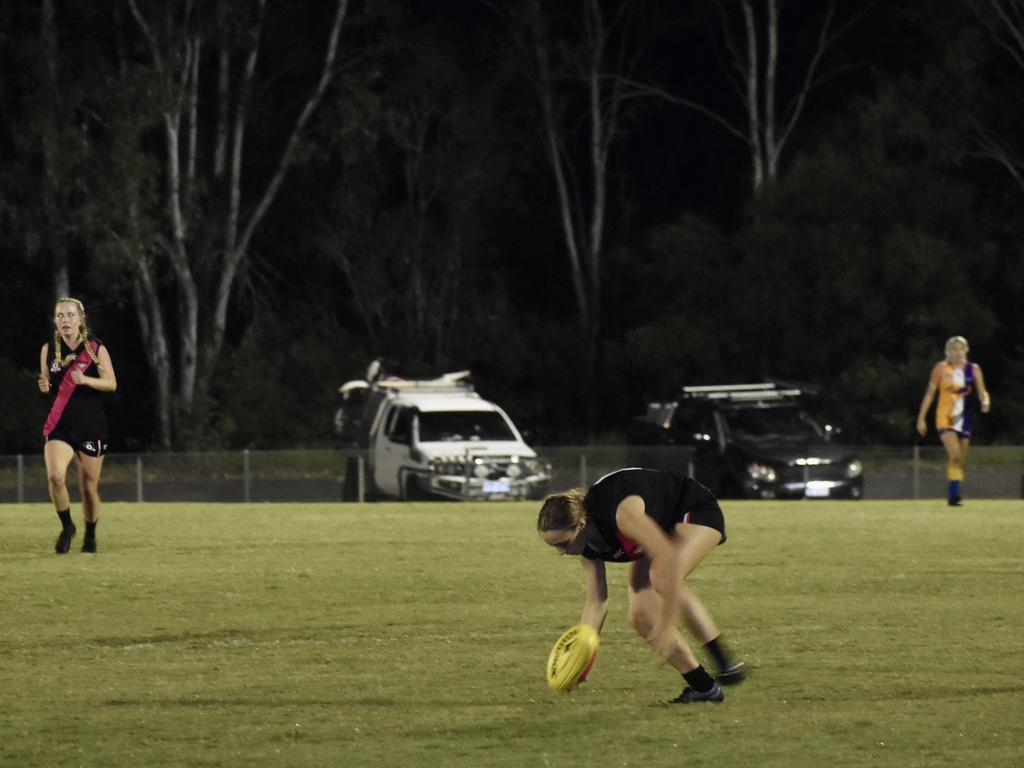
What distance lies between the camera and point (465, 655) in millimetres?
11805

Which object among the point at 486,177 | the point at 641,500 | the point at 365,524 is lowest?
the point at 365,524

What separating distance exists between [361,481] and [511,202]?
81.2ft

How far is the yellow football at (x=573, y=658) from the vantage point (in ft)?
31.6

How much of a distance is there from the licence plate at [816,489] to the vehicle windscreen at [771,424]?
0.92 meters

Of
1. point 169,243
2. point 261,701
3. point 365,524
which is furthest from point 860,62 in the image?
point 261,701

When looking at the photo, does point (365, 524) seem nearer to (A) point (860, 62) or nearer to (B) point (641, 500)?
(B) point (641, 500)

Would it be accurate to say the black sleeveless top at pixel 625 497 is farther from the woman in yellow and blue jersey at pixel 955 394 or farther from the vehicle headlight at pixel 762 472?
the vehicle headlight at pixel 762 472

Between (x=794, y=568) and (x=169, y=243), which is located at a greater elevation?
(x=169, y=243)

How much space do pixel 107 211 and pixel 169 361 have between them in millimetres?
6262

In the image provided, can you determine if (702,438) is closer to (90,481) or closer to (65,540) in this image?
(65,540)

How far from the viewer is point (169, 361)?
45531 mm

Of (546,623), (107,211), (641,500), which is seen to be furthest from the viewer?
(107,211)

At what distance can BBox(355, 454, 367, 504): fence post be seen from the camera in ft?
102

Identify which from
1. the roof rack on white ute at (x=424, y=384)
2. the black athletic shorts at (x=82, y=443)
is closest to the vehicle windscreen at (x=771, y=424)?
the roof rack on white ute at (x=424, y=384)
